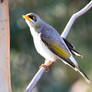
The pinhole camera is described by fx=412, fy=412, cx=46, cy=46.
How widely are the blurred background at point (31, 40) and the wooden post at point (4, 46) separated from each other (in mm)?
2620

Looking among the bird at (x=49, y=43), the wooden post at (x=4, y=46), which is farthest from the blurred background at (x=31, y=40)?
the wooden post at (x=4, y=46)

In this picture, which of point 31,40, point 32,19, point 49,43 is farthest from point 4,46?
point 31,40

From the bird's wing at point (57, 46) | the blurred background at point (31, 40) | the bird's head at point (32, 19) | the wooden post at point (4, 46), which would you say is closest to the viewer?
the wooden post at point (4, 46)

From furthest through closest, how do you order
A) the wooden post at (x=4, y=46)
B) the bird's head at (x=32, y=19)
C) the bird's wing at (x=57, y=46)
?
the bird's wing at (x=57, y=46), the bird's head at (x=32, y=19), the wooden post at (x=4, y=46)

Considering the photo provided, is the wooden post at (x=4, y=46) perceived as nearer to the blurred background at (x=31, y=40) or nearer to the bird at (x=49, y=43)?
the bird at (x=49, y=43)

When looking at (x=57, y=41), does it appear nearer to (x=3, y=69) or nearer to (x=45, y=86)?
(x=3, y=69)

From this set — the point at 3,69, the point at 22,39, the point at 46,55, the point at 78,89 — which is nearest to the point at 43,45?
the point at 46,55

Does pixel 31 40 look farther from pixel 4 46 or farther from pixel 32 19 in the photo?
pixel 4 46

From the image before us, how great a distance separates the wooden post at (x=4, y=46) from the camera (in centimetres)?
194

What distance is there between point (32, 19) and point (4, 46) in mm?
378

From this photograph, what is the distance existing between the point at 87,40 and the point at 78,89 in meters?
0.77

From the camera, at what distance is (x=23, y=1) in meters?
4.88

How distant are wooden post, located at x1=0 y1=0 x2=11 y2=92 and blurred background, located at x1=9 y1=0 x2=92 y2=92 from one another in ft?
8.60

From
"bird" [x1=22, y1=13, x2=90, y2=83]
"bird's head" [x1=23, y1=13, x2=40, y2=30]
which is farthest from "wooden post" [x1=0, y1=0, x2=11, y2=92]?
"bird" [x1=22, y1=13, x2=90, y2=83]
